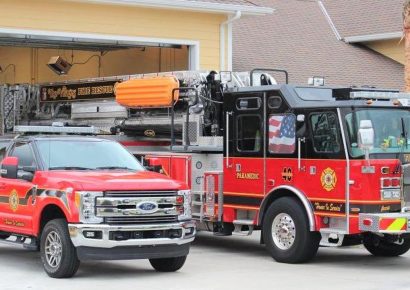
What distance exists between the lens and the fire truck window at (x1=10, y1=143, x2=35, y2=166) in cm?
1135

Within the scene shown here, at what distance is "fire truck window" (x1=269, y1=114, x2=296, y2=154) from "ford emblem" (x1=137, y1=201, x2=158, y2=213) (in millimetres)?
2859

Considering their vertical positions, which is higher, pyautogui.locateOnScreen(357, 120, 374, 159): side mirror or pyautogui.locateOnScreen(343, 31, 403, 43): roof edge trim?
pyautogui.locateOnScreen(343, 31, 403, 43): roof edge trim

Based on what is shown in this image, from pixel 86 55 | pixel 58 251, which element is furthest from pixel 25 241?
pixel 86 55

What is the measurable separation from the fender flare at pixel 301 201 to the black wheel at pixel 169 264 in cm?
201

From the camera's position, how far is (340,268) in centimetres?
1194

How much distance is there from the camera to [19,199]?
1109cm

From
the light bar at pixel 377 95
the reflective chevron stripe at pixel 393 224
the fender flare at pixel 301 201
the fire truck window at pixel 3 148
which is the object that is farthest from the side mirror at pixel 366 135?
the fire truck window at pixel 3 148

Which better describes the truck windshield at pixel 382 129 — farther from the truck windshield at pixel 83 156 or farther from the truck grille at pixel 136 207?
the truck windshield at pixel 83 156

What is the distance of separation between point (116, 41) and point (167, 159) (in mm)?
5804

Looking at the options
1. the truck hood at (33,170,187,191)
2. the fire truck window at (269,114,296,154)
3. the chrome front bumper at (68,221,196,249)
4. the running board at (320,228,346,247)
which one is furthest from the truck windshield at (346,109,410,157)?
the chrome front bumper at (68,221,196,249)

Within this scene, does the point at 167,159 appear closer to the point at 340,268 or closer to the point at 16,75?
the point at 340,268

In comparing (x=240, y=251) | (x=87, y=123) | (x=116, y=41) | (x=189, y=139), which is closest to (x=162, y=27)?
(x=116, y=41)

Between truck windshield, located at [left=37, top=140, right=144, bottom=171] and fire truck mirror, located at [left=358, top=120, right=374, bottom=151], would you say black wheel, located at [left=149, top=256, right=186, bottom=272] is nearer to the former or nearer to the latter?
truck windshield, located at [left=37, top=140, right=144, bottom=171]

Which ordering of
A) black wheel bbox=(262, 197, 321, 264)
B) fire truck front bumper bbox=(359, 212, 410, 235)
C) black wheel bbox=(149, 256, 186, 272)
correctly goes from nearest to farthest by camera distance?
black wheel bbox=(149, 256, 186, 272) < fire truck front bumper bbox=(359, 212, 410, 235) < black wheel bbox=(262, 197, 321, 264)
